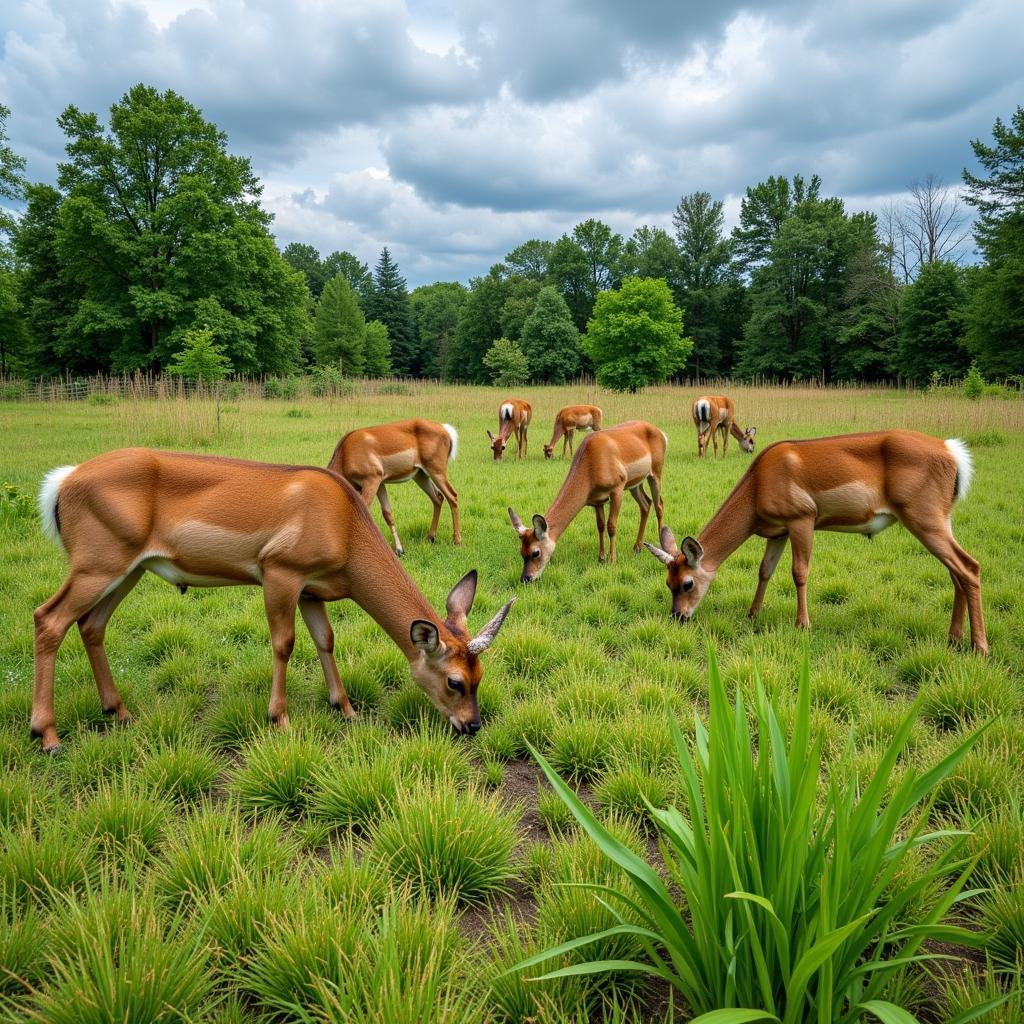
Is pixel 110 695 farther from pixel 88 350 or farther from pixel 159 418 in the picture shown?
pixel 88 350

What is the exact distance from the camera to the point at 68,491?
11.8 ft

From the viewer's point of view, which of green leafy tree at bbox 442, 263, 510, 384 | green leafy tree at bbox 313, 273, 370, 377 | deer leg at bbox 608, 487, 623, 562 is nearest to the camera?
deer leg at bbox 608, 487, 623, 562

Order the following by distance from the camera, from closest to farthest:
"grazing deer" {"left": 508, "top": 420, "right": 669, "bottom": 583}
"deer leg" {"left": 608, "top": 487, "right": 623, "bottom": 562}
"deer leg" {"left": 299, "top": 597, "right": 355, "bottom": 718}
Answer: "deer leg" {"left": 299, "top": 597, "right": 355, "bottom": 718} < "grazing deer" {"left": 508, "top": 420, "right": 669, "bottom": 583} < "deer leg" {"left": 608, "top": 487, "right": 623, "bottom": 562}

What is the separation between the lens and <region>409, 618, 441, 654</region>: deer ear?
3396 millimetres

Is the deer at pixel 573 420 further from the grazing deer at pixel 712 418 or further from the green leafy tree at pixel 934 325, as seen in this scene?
the green leafy tree at pixel 934 325

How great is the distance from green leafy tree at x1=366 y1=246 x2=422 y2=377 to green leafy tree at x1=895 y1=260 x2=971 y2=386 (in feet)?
179

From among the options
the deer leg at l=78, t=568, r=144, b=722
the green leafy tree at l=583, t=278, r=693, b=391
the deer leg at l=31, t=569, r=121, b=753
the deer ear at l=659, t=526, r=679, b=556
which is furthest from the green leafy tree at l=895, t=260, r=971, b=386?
the deer leg at l=31, t=569, r=121, b=753

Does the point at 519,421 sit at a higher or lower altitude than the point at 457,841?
higher

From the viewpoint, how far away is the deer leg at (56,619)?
3.50 meters

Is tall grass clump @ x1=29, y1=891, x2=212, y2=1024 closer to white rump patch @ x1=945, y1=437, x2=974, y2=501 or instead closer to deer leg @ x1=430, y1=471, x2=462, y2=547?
A: white rump patch @ x1=945, y1=437, x2=974, y2=501

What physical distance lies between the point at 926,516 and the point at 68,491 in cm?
610

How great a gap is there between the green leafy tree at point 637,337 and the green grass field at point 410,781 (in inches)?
1197

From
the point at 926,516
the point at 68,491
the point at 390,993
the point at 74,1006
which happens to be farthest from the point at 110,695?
the point at 926,516

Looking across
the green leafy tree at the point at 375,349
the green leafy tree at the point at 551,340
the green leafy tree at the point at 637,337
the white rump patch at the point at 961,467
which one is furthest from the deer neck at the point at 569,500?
the green leafy tree at the point at 375,349
